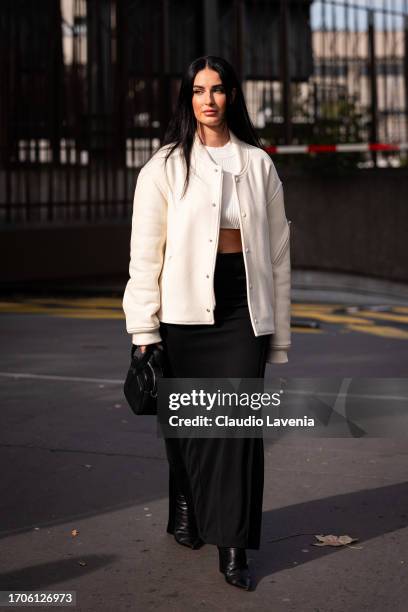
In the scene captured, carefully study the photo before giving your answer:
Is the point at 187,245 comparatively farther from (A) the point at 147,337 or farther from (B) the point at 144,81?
(B) the point at 144,81

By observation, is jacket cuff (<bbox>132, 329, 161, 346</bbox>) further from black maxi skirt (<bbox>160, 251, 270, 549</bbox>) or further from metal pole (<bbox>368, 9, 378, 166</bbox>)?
metal pole (<bbox>368, 9, 378, 166</bbox>)

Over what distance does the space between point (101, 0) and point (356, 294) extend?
507 centimetres

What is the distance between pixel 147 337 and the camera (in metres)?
4.87

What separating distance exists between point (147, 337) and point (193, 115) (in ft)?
2.83

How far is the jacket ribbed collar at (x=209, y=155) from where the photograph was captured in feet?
16.1

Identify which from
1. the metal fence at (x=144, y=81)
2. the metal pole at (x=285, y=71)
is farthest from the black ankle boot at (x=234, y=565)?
the metal pole at (x=285, y=71)

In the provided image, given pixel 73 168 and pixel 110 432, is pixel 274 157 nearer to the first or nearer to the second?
pixel 73 168

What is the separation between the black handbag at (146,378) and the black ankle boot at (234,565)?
22.8 inches

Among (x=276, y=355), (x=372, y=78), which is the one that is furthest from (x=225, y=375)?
(x=372, y=78)

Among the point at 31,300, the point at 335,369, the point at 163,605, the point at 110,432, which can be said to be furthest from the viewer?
the point at 31,300

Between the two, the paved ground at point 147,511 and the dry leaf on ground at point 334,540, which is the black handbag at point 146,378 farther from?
the dry leaf on ground at point 334,540

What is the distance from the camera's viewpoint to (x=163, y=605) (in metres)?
4.54

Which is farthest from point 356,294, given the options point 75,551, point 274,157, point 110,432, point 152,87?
point 75,551

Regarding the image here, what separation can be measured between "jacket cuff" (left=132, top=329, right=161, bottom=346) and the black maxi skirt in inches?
2.9
